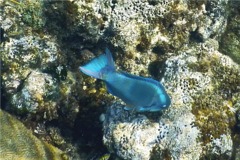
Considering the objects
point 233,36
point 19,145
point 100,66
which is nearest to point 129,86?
point 100,66

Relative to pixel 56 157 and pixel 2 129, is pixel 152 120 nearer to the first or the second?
pixel 56 157

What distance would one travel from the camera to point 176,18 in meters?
4.48

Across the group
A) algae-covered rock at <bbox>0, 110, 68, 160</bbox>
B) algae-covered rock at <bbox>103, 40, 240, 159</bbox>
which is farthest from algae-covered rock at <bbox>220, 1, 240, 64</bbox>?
algae-covered rock at <bbox>0, 110, 68, 160</bbox>

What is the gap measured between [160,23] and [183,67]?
30.1 inches

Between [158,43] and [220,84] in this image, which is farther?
[158,43]

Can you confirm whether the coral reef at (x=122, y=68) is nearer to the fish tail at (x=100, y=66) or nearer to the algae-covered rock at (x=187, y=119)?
the algae-covered rock at (x=187, y=119)

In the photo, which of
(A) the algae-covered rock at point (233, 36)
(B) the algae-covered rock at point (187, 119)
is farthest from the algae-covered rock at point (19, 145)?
(A) the algae-covered rock at point (233, 36)

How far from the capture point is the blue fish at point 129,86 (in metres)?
2.88

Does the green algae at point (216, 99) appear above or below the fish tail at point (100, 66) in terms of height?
below

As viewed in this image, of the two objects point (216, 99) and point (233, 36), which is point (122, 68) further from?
point (233, 36)

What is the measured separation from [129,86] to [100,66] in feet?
1.07

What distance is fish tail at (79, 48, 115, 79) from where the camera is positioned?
9.36 ft

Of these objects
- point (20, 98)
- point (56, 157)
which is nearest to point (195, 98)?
point (56, 157)

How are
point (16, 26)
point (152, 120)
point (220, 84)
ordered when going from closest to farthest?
point (152, 120), point (220, 84), point (16, 26)
